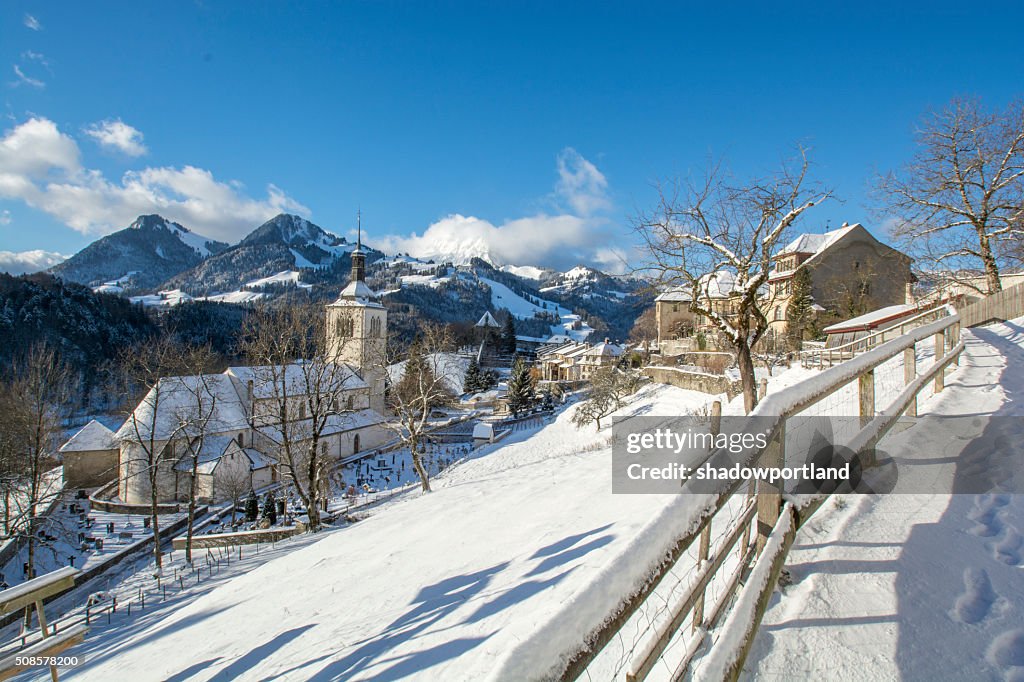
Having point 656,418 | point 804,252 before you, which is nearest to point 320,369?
point 656,418

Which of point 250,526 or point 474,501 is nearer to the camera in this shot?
point 474,501

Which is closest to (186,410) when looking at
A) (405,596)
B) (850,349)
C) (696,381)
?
(696,381)

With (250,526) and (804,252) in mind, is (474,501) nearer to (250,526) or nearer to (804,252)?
(250,526)

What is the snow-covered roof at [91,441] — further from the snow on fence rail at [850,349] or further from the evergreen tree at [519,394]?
the snow on fence rail at [850,349]

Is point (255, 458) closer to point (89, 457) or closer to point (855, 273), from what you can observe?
point (89, 457)

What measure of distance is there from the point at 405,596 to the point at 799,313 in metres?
31.2

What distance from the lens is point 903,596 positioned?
9.34 feet

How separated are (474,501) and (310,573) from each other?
375cm

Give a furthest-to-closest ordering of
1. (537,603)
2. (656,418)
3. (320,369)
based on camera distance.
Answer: (656,418), (320,369), (537,603)

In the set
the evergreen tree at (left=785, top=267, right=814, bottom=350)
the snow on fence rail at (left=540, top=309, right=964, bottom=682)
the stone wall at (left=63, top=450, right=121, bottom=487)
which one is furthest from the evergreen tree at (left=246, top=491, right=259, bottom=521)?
the evergreen tree at (left=785, top=267, right=814, bottom=350)

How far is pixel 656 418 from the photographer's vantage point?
22281 mm

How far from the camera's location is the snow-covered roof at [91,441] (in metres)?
35.4

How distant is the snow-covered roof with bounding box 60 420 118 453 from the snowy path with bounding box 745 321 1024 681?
4583 cm
